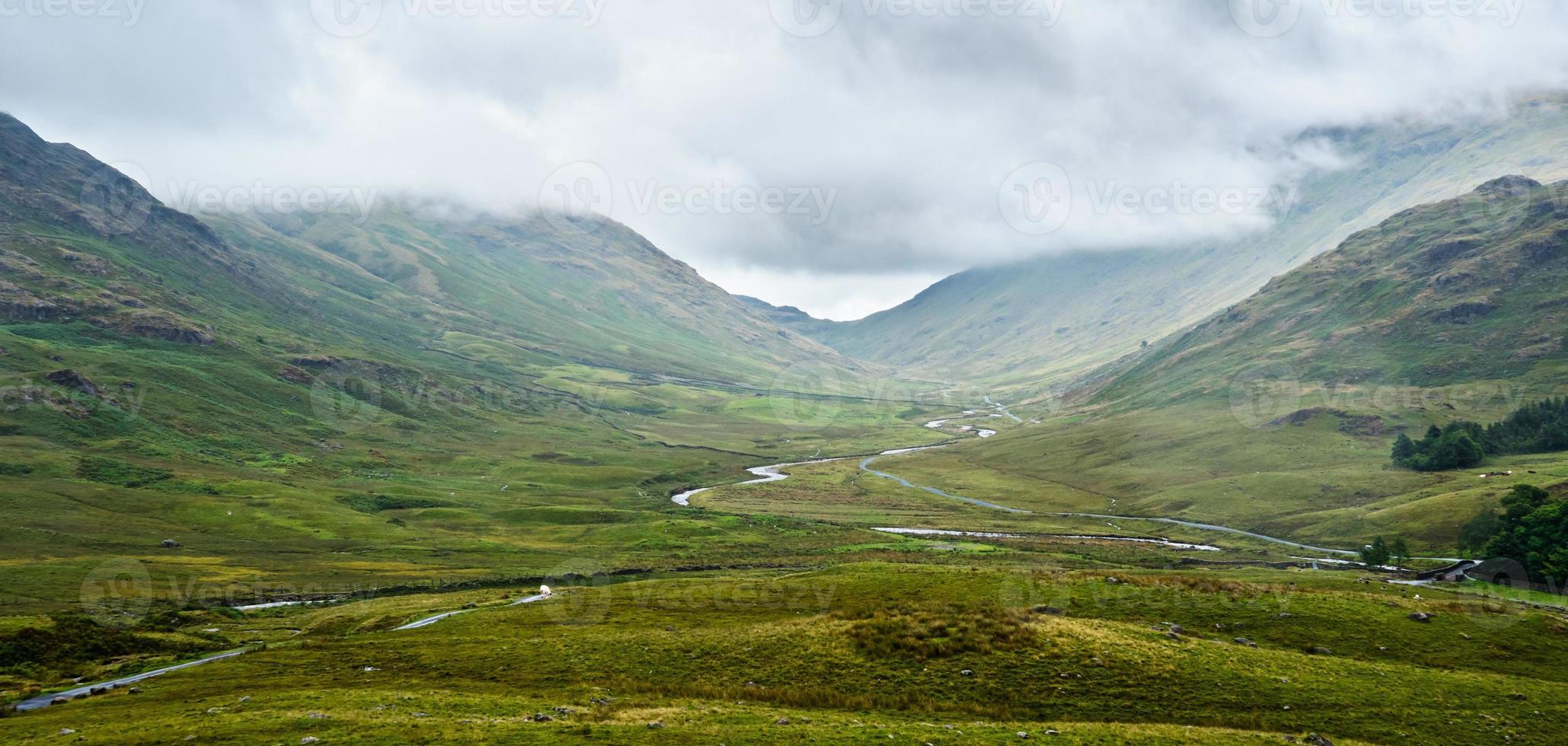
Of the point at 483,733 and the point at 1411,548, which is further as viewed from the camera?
the point at 1411,548

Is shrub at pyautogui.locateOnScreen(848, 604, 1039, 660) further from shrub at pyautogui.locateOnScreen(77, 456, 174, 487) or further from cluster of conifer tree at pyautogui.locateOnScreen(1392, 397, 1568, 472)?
shrub at pyautogui.locateOnScreen(77, 456, 174, 487)

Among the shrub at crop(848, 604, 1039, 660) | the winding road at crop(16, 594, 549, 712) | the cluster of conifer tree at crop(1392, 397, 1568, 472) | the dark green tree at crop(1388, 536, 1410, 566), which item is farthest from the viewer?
the cluster of conifer tree at crop(1392, 397, 1568, 472)

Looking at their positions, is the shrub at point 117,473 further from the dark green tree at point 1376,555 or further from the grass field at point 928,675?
the dark green tree at point 1376,555

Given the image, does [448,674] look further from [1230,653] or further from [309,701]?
[1230,653]

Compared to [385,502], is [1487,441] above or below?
below

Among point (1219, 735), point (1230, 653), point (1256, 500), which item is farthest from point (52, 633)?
point (1256, 500)

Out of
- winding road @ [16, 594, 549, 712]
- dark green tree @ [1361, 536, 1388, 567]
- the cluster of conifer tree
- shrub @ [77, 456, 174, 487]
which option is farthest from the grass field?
the cluster of conifer tree

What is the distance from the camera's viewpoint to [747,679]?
4856cm

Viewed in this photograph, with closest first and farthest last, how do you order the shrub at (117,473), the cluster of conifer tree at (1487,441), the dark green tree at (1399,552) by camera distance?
the dark green tree at (1399,552) → the shrub at (117,473) → the cluster of conifer tree at (1487,441)

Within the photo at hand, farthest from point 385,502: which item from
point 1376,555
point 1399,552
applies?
point 1399,552

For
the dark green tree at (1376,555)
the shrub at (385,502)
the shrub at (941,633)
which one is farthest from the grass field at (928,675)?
the shrub at (385,502)

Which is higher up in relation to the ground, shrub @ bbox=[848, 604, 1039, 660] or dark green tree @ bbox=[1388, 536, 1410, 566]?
shrub @ bbox=[848, 604, 1039, 660]

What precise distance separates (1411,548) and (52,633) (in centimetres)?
16830

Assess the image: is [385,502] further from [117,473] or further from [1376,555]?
[1376,555]
